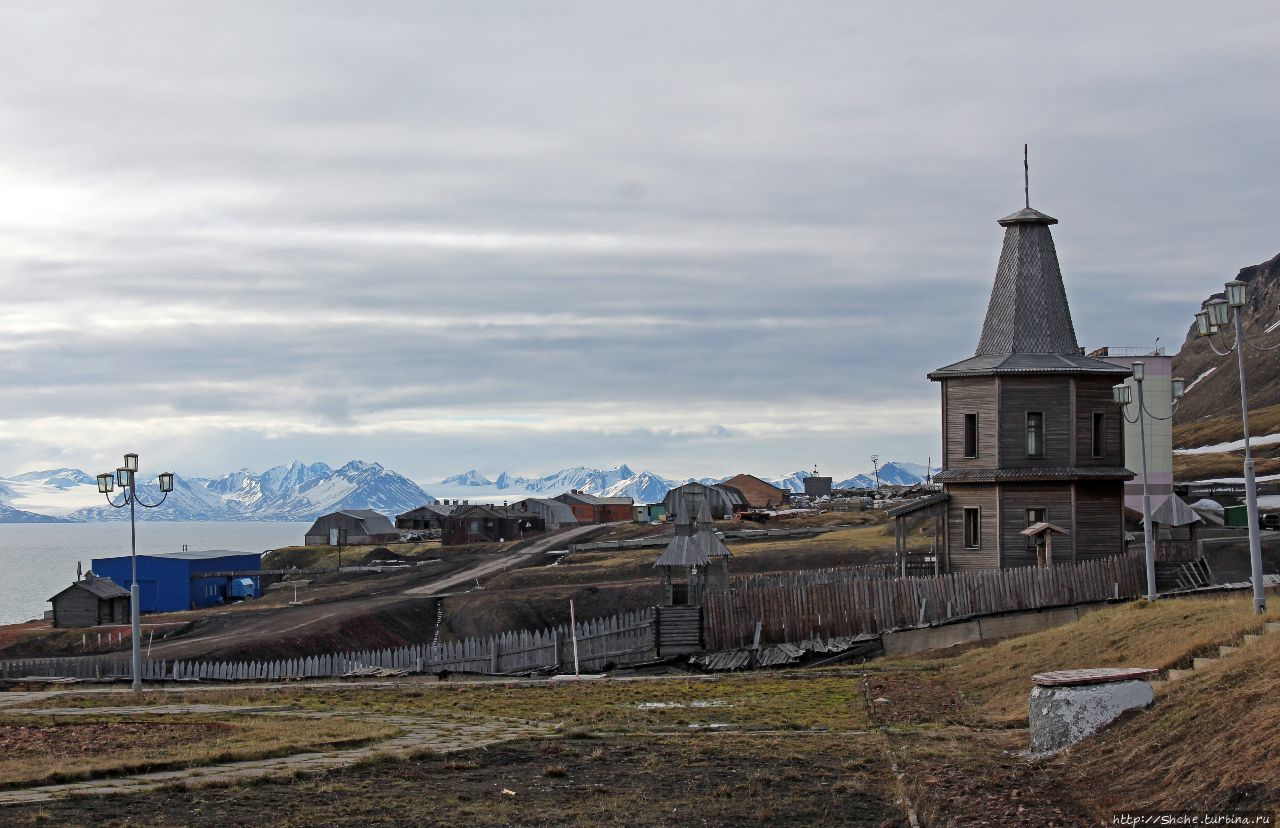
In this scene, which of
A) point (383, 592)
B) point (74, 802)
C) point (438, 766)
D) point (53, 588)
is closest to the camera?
point (74, 802)

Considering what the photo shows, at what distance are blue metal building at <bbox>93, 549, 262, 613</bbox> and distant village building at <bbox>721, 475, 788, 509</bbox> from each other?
7886 centimetres

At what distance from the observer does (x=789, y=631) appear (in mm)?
41750

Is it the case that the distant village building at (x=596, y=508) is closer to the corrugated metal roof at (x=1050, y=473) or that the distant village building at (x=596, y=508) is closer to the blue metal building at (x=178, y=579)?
the blue metal building at (x=178, y=579)

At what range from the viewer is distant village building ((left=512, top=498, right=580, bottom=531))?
481ft

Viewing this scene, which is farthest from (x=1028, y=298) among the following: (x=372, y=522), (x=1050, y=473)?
(x=372, y=522)

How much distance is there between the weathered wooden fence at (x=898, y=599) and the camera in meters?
40.0

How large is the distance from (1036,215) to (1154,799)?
36.1m

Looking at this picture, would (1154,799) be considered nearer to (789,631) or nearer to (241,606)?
(789,631)

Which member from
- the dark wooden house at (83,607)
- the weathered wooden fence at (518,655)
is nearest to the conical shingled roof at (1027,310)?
the weathered wooden fence at (518,655)

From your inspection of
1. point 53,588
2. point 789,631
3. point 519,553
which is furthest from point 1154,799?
point 53,588

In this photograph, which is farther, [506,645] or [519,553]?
[519,553]

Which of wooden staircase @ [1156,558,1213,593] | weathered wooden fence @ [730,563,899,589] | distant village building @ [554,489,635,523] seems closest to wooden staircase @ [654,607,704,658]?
weathered wooden fence @ [730,563,899,589]

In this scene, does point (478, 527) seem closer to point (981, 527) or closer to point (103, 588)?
point (103, 588)

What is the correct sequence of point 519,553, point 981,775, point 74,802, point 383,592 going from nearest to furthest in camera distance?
point 74,802 → point 981,775 → point 383,592 → point 519,553
